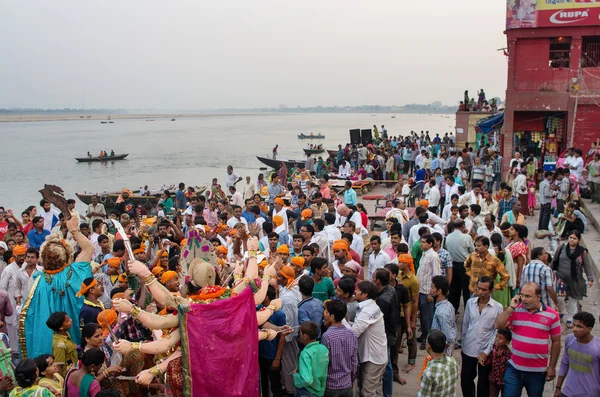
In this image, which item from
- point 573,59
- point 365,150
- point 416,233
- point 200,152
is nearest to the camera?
point 416,233

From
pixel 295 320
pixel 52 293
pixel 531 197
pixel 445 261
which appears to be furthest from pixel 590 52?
pixel 52 293

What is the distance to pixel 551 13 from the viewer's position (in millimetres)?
18562

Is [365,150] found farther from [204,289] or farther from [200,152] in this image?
[200,152]

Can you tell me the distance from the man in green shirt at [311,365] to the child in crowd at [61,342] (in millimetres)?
2064

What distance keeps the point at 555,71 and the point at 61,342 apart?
18578 mm

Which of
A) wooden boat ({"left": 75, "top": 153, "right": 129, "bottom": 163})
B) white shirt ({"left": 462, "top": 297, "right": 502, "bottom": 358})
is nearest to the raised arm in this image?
white shirt ({"left": 462, "top": 297, "right": 502, "bottom": 358})

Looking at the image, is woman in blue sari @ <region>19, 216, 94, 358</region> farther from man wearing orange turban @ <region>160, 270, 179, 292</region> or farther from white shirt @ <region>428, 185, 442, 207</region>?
white shirt @ <region>428, 185, 442, 207</region>

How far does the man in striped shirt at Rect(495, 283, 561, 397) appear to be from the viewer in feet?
16.0

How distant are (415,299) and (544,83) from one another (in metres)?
15.2

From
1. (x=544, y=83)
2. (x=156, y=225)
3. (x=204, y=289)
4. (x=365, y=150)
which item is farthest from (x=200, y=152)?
(x=204, y=289)

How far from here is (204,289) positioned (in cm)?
432

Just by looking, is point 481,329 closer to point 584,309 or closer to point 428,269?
point 428,269

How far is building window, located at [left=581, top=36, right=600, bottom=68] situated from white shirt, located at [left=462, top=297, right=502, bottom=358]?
16.5 m

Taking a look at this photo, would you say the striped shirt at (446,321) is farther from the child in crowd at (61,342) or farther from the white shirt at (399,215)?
the white shirt at (399,215)
